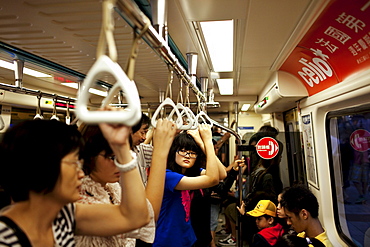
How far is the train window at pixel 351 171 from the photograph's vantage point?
215 centimetres

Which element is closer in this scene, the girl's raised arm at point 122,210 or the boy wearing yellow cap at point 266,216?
the girl's raised arm at point 122,210

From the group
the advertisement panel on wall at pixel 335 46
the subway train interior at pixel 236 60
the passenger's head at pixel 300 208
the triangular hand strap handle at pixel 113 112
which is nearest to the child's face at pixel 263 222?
the passenger's head at pixel 300 208

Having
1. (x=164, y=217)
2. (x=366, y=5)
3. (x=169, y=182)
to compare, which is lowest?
(x=164, y=217)

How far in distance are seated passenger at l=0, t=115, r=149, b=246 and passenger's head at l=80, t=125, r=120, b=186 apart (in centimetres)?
24

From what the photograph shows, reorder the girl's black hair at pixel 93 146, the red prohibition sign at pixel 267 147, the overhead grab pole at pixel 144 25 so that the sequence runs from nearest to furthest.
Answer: the overhead grab pole at pixel 144 25
the girl's black hair at pixel 93 146
the red prohibition sign at pixel 267 147

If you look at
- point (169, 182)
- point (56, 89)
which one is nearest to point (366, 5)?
point (169, 182)

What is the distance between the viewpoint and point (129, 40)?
1.44m

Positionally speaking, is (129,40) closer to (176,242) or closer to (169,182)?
(169,182)

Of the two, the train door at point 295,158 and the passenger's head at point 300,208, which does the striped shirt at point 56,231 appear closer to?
the passenger's head at point 300,208

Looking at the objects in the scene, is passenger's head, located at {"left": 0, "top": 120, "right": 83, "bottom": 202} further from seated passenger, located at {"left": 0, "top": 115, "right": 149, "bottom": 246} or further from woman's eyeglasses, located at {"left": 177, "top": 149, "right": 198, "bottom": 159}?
woman's eyeglasses, located at {"left": 177, "top": 149, "right": 198, "bottom": 159}

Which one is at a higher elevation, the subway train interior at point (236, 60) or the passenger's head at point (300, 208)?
the subway train interior at point (236, 60)

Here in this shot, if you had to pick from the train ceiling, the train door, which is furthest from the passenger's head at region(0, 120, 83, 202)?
the train door

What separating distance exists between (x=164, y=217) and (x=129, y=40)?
1.26 meters

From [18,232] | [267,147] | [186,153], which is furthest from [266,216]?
[18,232]
